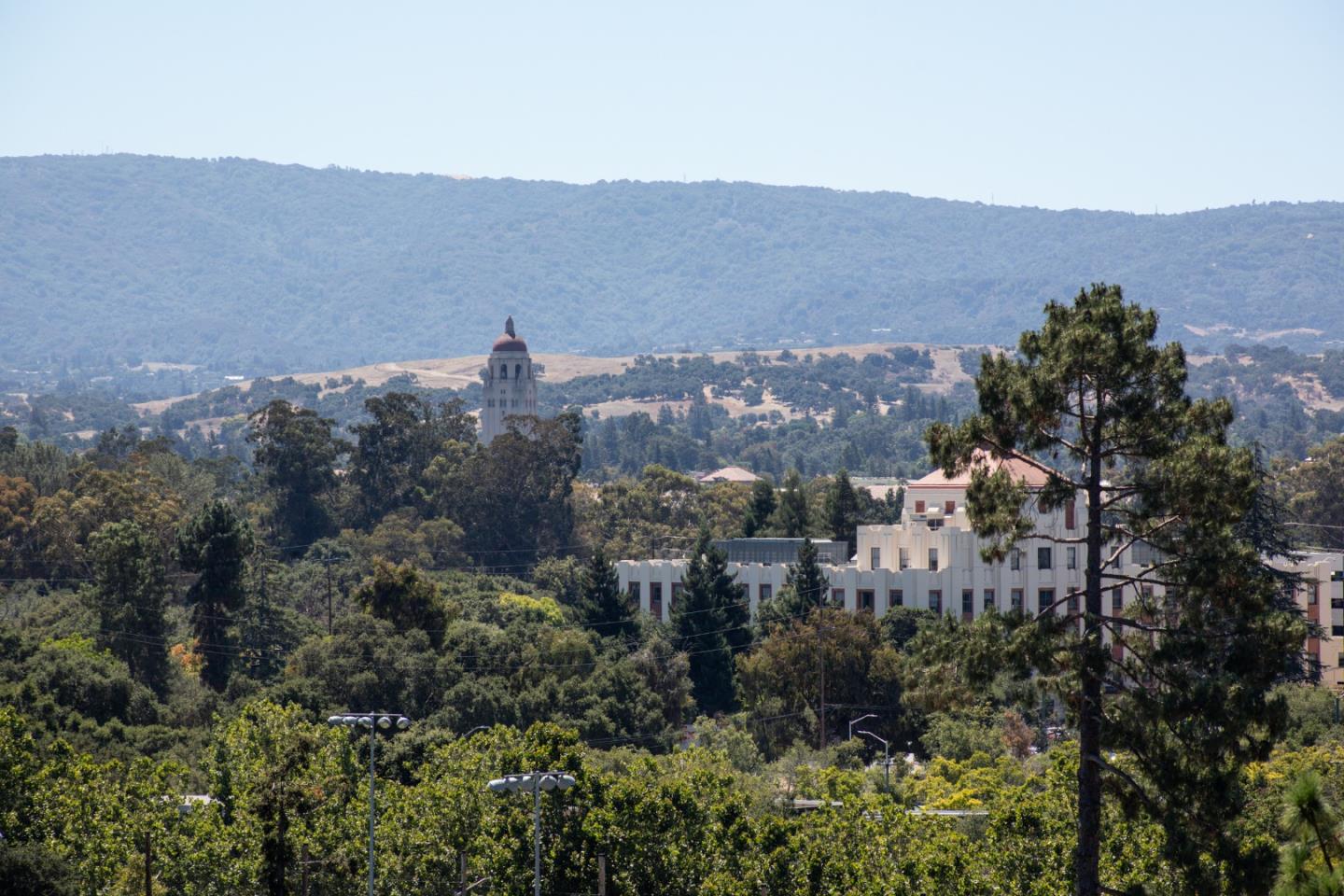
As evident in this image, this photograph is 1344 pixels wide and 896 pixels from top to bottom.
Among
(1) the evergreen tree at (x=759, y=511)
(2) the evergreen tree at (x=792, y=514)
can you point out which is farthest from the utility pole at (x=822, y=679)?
(1) the evergreen tree at (x=759, y=511)

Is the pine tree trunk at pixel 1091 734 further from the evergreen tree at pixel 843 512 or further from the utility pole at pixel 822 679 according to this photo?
the evergreen tree at pixel 843 512

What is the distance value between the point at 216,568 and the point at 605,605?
62.9 ft

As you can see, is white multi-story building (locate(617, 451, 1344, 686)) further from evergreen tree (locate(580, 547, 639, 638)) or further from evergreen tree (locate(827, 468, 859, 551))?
evergreen tree (locate(827, 468, 859, 551))

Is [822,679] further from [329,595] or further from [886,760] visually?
[329,595]

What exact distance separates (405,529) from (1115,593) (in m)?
61.0

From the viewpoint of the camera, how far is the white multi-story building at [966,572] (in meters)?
101

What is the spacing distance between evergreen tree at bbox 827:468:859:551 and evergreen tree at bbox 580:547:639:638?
23.3 m

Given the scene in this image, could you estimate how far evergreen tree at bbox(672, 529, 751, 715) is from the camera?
96062 millimetres

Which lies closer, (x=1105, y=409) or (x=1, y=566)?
(x=1105, y=409)

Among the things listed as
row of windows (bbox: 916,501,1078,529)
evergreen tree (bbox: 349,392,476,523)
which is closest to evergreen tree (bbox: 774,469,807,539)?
row of windows (bbox: 916,501,1078,529)

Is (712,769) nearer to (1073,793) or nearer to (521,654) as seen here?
(1073,793)

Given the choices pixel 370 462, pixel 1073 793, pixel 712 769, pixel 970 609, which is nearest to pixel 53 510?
pixel 370 462

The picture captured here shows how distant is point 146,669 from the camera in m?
93.8

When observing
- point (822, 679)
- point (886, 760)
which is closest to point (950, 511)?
point (822, 679)
